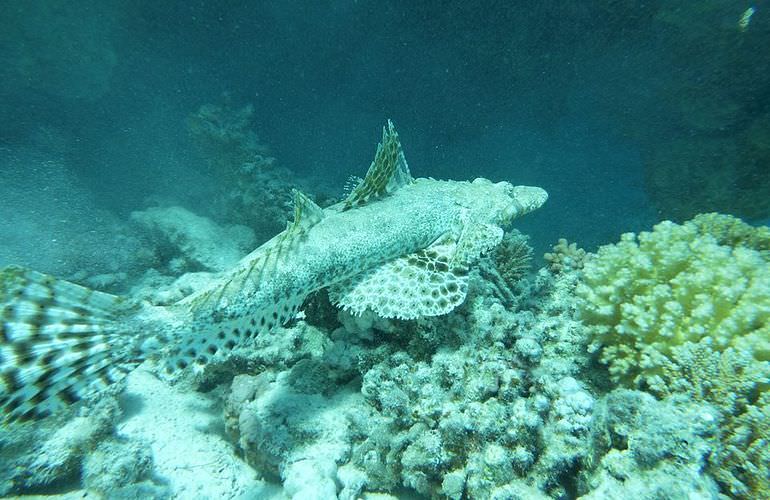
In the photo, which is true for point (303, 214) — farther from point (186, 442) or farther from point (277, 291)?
point (186, 442)

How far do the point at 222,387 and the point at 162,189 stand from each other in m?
17.6

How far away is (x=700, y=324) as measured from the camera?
2566 mm

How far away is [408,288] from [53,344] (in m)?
2.92

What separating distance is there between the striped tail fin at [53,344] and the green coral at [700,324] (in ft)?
13.0

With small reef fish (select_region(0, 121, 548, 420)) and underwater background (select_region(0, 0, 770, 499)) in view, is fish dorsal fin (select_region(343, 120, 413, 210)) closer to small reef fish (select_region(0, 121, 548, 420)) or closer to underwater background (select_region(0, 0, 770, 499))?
small reef fish (select_region(0, 121, 548, 420))

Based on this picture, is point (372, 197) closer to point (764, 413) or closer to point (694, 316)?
point (694, 316)

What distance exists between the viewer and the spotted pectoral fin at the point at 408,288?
11.4 feet

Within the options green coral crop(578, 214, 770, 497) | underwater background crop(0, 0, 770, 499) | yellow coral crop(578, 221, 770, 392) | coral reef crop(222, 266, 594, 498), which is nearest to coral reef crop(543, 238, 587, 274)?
underwater background crop(0, 0, 770, 499)

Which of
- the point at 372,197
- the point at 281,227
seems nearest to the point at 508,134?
the point at 281,227

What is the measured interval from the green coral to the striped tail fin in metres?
3.97

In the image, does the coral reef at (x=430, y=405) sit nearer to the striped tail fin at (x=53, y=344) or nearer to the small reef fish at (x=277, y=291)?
the small reef fish at (x=277, y=291)

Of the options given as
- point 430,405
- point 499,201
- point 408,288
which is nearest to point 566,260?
point 499,201

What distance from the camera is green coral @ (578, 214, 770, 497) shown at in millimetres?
1986

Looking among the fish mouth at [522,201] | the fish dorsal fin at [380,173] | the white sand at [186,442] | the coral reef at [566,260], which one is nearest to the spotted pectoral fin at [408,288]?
the fish dorsal fin at [380,173]
